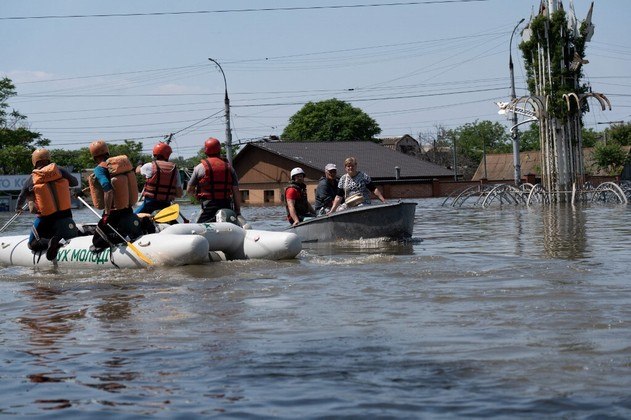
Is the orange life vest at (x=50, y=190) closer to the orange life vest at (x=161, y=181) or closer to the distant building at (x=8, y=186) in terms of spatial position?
the orange life vest at (x=161, y=181)

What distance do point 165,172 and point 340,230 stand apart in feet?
11.6

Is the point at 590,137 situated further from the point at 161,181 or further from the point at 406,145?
the point at 161,181

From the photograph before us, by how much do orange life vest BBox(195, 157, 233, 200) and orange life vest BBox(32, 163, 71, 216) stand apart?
1770 mm

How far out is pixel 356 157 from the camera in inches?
3029

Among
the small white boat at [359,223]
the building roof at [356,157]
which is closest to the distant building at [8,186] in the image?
the building roof at [356,157]

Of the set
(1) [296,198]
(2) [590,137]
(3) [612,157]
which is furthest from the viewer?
(2) [590,137]

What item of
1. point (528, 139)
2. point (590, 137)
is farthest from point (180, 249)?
point (528, 139)

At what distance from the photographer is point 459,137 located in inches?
6186

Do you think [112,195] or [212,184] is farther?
[212,184]

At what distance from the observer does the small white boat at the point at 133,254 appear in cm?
1253

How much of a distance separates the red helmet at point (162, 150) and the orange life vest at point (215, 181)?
52 cm

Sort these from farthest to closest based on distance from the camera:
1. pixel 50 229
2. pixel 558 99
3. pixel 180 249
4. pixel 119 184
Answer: pixel 558 99
pixel 50 229
pixel 119 184
pixel 180 249

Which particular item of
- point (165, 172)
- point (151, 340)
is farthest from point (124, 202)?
point (151, 340)

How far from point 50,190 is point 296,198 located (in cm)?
454
